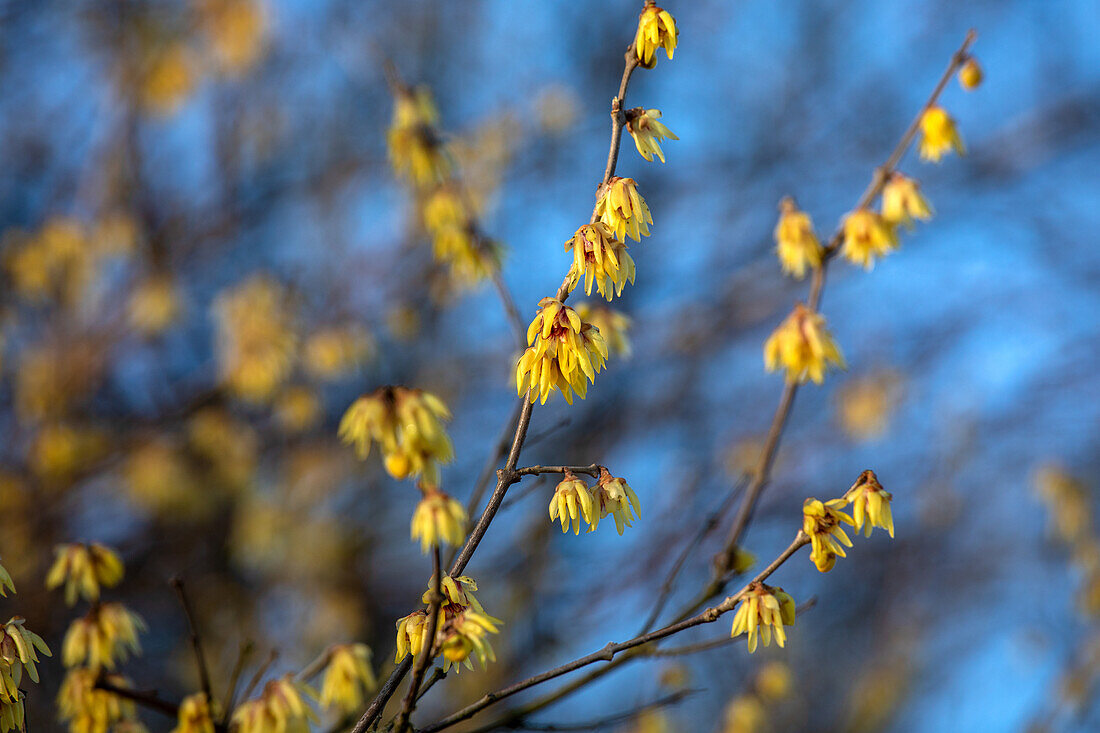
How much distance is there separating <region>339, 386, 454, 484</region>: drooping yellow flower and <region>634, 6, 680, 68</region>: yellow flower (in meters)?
0.99

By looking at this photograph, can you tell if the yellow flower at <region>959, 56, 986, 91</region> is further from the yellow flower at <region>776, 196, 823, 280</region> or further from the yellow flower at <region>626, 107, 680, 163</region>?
the yellow flower at <region>626, 107, 680, 163</region>

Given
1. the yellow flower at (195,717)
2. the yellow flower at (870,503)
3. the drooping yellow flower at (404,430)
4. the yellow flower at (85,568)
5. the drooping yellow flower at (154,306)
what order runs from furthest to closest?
the drooping yellow flower at (154,306) → the yellow flower at (85,568) → the yellow flower at (195,717) → the yellow flower at (870,503) → the drooping yellow flower at (404,430)

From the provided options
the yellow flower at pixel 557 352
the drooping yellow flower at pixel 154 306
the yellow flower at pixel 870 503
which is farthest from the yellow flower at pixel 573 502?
the drooping yellow flower at pixel 154 306

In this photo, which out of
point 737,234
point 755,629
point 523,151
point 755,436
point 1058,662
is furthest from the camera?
point 737,234

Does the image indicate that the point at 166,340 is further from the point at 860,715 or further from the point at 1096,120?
the point at 1096,120

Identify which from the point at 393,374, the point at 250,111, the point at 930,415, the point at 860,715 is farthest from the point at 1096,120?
the point at 250,111

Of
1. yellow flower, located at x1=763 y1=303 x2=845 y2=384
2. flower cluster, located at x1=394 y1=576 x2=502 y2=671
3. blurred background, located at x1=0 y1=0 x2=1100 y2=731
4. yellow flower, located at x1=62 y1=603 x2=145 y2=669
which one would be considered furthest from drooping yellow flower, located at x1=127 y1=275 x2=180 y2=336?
flower cluster, located at x1=394 y1=576 x2=502 y2=671

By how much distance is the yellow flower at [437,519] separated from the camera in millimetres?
1573

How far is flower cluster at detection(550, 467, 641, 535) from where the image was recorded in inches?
74.6

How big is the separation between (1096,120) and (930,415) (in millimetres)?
3490

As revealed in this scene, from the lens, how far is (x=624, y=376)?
299 inches

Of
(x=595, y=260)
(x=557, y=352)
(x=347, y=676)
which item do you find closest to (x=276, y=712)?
(x=347, y=676)

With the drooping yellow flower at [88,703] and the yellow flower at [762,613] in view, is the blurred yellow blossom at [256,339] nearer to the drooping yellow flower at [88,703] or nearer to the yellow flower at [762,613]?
the drooping yellow flower at [88,703]

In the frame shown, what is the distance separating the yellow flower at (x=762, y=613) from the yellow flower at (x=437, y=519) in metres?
0.65
